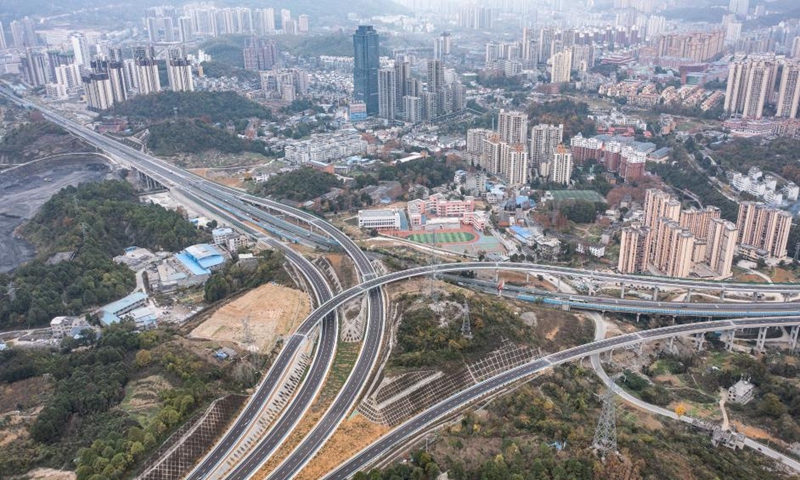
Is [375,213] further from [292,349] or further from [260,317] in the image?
[292,349]

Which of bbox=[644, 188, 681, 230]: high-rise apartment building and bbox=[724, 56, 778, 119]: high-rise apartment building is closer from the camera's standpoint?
bbox=[644, 188, 681, 230]: high-rise apartment building

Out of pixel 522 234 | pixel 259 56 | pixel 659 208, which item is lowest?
pixel 522 234

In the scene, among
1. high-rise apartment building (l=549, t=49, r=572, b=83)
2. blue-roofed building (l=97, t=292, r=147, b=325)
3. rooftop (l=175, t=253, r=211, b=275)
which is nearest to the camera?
blue-roofed building (l=97, t=292, r=147, b=325)

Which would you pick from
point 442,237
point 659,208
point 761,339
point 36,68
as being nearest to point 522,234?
point 442,237

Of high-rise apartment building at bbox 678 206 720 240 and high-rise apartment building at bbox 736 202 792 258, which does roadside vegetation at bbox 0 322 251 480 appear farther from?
high-rise apartment building at bbox 736 202 792 258

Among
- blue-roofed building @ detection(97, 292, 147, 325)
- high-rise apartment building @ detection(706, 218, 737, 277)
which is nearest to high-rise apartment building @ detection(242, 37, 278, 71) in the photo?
blue-roofed building @ detection(97, 292, 147, 325)

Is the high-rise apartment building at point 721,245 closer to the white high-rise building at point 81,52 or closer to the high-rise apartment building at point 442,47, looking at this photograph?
the high-rise apartment building at point 442,47
